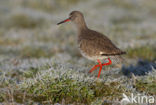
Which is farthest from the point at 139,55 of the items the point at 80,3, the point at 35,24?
the point at 80,3

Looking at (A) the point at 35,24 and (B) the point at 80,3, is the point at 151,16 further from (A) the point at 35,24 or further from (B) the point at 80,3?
(A) the point at 35,24

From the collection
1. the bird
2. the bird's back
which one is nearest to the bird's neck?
the bird

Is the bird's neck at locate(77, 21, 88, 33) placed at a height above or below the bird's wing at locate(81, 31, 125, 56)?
above

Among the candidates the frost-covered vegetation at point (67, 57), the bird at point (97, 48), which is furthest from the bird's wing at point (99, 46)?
the frost-covered vegetation at point (67, 57)

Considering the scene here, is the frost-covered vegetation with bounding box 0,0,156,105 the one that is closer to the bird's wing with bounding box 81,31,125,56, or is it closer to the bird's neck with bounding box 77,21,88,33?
the bird's wing with bounding box 81,31,125,56

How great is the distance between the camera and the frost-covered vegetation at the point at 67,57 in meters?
5.31

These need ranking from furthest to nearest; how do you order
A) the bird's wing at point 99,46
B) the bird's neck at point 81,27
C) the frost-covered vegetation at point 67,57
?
the bird's neck at point 81,27 < the bird's wing at point 99,46 < the frost-covered vegetation at point 67,57

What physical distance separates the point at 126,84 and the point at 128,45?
4.92 m

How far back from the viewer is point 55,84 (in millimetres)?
5391

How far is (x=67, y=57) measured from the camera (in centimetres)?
962

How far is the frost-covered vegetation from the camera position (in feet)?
17.4

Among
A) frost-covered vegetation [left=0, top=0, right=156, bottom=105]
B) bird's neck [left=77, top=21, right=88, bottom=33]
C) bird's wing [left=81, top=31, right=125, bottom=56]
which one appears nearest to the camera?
frost-covered vegetation [left=0, top=0, right=156, bottom=105]

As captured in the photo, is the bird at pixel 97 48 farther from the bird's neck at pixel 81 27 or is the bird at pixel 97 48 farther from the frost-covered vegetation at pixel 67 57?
the frost-covered vegetation at pixel 67 57

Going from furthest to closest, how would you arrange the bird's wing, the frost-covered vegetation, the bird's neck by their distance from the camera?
the bird's neck < the bird's wing < the frost-covered vegetation
